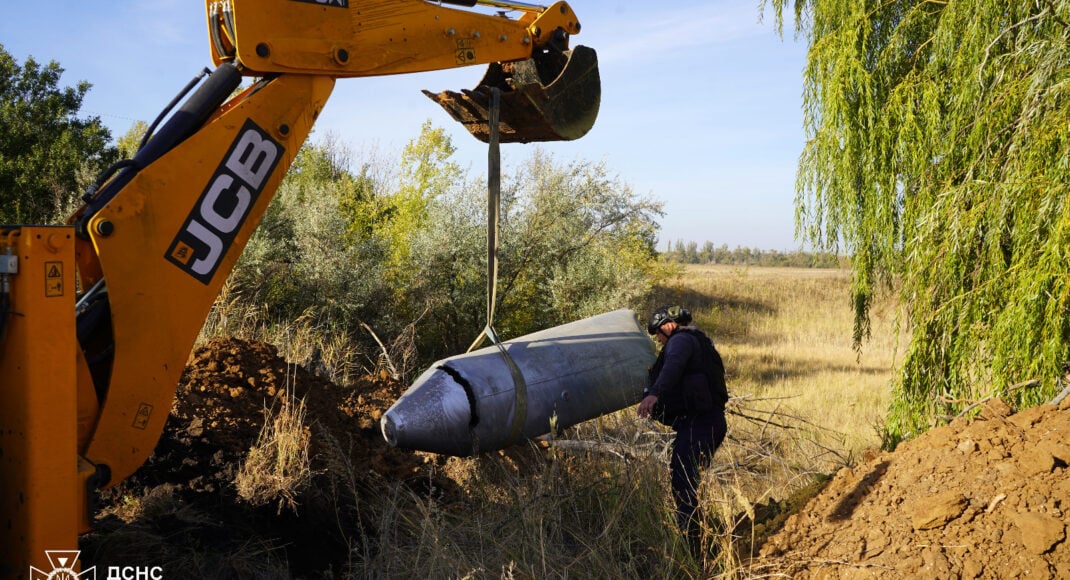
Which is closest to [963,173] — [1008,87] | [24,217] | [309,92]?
[1008,87]

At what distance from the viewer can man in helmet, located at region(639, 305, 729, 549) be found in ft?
18.6

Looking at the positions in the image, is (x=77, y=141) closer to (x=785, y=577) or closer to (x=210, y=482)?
(x=210, y=482)

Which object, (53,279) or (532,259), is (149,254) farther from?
(532,259)

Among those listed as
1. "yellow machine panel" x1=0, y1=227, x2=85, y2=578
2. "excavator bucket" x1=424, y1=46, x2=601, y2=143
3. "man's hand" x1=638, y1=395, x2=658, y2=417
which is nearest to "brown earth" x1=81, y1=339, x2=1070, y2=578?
"man's hand" x1=638, y1=395, x2=658, y2=417

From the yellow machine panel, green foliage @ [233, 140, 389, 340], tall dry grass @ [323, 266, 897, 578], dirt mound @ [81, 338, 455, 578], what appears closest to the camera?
the yellow machine panel

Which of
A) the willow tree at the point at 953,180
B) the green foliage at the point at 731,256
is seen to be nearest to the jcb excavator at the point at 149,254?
the willow tree at the point at 953,180

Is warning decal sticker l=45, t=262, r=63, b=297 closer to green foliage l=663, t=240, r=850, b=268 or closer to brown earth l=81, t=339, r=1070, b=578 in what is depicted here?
brown earth l=81, t=339, r=1070, b=578

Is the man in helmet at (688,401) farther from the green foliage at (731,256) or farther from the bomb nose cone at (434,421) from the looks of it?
the green foliage at (731,256)

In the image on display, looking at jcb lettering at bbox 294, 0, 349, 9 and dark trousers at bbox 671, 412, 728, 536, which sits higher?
jcb lettering at bbox 294, 0, 349, 9

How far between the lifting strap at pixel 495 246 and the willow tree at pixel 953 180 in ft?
9.80

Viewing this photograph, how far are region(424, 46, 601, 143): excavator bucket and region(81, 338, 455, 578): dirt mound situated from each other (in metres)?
2.40

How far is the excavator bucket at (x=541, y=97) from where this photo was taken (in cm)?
532

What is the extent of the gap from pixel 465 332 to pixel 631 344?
817 centimetres

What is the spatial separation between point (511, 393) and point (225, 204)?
241cm
